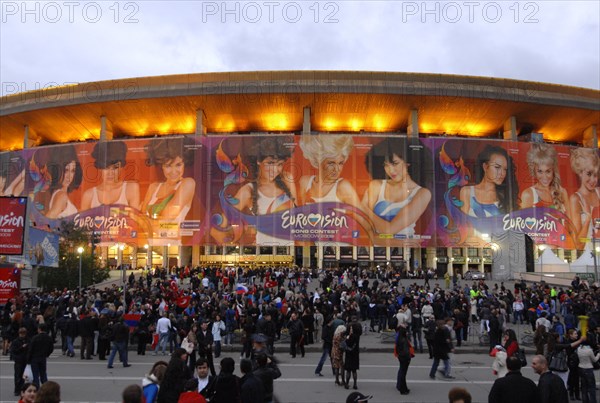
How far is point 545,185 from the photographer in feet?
175

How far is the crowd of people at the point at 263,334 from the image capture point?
6.50 m

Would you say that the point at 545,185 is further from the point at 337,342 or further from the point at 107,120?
the point at 337,342

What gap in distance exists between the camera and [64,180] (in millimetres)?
54219

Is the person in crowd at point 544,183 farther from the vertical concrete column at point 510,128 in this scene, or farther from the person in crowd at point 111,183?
the person in crowd at point 111,183

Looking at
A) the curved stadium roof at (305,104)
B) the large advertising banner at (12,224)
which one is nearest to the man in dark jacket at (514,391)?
the large advertising banner at (12,224)

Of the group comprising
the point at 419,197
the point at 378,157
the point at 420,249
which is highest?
the point at 378,157

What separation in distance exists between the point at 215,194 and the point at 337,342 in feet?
136

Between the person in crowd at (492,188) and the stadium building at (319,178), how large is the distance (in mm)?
111

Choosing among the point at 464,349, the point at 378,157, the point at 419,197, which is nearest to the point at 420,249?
the point at 419,197

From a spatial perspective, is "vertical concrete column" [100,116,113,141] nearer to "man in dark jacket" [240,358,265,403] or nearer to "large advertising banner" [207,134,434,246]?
"large advertising banner" [207,134,434,246]

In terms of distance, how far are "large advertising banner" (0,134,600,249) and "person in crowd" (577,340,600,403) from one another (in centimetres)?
4106

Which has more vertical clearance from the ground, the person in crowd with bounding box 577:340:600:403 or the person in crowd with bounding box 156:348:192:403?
the person in crowd with bounding box 156:348:192:403

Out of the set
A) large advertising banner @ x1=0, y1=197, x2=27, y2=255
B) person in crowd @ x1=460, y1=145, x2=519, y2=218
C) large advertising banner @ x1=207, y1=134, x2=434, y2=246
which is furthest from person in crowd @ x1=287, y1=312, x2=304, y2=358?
person in crowd @ x1=460, y1=145, x2=519, y2=218

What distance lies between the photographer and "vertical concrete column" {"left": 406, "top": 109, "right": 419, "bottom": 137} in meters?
53.3
